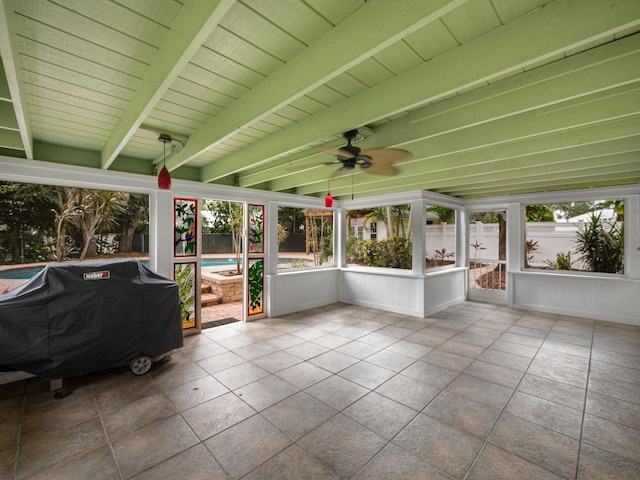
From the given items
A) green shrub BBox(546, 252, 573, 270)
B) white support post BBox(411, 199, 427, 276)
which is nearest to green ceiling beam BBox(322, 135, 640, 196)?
white support post BBox(411, 199, 427, 276)

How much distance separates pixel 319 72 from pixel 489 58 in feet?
2.95

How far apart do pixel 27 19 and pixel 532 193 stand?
7.25 m

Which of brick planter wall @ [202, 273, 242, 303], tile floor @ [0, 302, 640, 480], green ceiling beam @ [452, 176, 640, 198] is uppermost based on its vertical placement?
green ceiling beam @ [452, 176, 640, 198]

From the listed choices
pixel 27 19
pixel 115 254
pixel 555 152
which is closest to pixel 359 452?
pixel 27 19

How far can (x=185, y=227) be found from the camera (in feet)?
14.7

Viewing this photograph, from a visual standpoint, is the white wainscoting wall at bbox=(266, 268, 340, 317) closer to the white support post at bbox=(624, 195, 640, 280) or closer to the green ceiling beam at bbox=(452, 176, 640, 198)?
the green ceiling beam at bbox=(452, 176, 640, 198)

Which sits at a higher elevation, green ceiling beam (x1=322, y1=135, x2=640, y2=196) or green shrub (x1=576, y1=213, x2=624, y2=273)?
green ceiling beam (x1=322, y1=135, x2=640, y2=196)

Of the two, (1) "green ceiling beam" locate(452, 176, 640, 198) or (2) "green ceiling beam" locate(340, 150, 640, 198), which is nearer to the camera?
(2) "green ceiling beam" locate(340, 150, 640, 198)

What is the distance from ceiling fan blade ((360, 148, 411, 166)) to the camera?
2.34 m

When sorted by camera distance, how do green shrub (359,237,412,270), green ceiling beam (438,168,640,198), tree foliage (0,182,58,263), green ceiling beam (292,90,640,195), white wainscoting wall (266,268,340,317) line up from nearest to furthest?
green ceiling beam (292,90,640,195) < green ceiling beam (438,168,640,198) < tree foliage (0,182,58,263) < white wainscoting wall (266,268,340,317) < green shrub (359,237,412,270)

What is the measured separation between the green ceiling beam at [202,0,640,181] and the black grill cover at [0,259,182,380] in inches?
95.7

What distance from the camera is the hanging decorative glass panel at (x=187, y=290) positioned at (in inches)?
175

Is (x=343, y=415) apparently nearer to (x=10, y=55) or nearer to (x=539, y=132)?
(x=539, y=132)

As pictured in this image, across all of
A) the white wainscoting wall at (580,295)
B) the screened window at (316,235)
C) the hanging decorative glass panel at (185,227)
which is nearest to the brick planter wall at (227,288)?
the screened window at (316,235)
